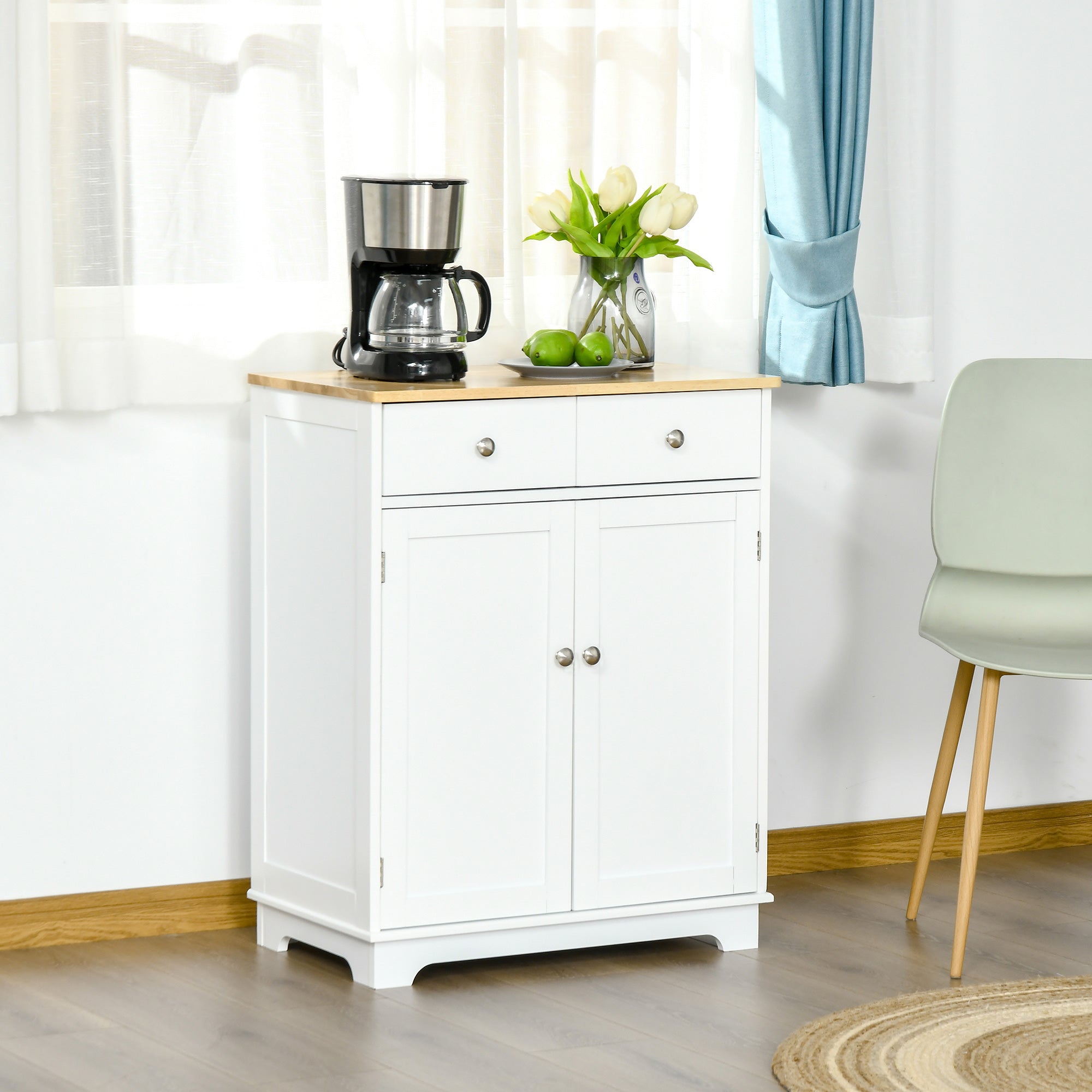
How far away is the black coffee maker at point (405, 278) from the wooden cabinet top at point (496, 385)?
0.12ft

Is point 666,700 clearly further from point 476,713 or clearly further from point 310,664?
point 310,664

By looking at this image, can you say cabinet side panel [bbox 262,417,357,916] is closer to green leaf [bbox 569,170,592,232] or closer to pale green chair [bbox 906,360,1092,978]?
green leaf [bbox 569,170,592,232]

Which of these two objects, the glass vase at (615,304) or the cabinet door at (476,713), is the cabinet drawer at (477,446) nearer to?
the cabinet door at (476,713)

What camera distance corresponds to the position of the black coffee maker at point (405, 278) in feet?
8.68

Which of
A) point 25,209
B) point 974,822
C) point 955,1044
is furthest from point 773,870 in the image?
point 25,209

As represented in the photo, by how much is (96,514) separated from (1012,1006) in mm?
1553

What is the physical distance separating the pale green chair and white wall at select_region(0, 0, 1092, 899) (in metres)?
0.34

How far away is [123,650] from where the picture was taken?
289 cm

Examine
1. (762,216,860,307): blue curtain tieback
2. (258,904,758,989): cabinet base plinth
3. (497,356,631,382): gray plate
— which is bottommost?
(258,904,758,989): cabinet base plinth

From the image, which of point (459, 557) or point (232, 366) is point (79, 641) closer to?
point (232, 366)

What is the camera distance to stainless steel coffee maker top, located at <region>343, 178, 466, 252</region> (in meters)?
2.63

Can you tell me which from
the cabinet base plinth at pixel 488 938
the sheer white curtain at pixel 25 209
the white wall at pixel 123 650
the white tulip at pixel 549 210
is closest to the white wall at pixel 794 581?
the white wall at pixel 123 650

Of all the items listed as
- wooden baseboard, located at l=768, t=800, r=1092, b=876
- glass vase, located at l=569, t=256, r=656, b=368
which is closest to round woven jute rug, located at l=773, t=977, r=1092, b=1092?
wooden baseboard, located at l=768, t=800, r=1092, b=876

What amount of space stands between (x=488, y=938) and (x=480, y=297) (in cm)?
96
